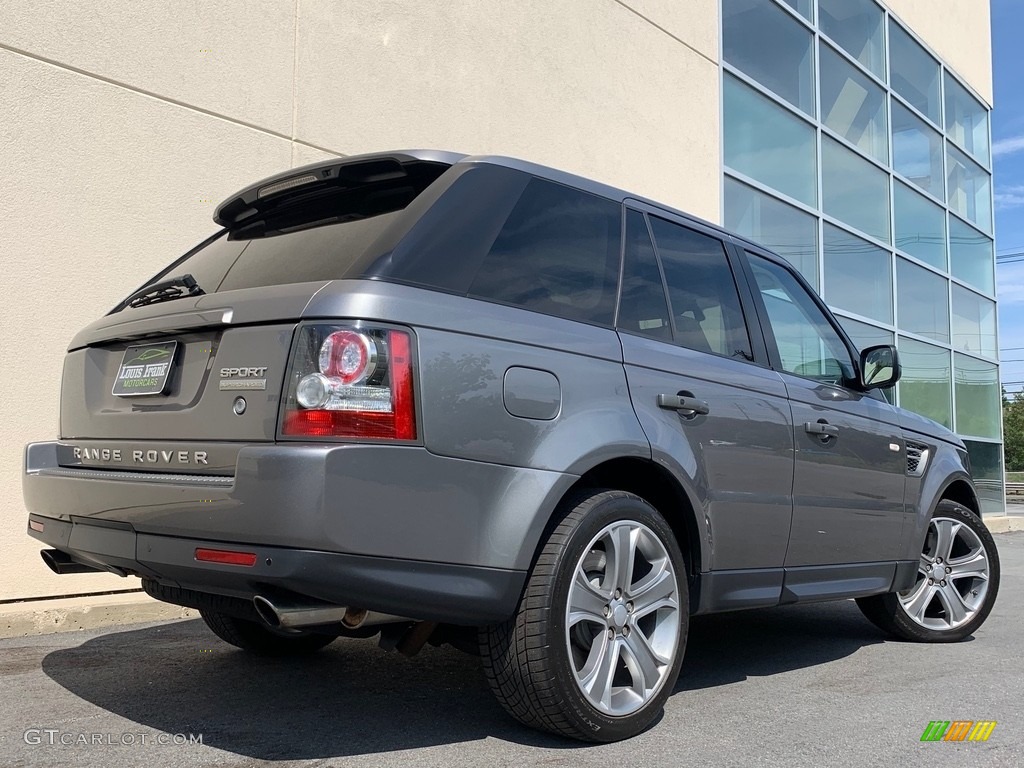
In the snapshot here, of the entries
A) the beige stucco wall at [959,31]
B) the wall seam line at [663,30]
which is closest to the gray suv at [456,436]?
the wall seam line at [663,30]

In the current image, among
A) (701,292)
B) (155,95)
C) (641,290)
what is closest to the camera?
(641,290)

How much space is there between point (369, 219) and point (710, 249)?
1626 mm

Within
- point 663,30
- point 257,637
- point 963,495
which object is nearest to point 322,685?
point 257,637

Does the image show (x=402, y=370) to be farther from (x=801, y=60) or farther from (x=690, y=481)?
(x=801, y=60)

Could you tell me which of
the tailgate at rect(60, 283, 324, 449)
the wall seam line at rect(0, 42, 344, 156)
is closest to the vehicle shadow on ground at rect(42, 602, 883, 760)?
the tailgate at rect(60, 283, 324, 449)

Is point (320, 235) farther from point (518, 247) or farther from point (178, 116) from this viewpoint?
point (178, 116)

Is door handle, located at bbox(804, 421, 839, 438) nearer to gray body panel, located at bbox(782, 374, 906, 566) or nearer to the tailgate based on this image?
gray body panel, located at bbox(782, 374, 906, 566)

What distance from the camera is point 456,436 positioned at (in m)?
2.66

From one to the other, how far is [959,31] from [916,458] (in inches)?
554

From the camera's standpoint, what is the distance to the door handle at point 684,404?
132 inches

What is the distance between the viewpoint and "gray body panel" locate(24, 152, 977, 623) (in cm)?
253

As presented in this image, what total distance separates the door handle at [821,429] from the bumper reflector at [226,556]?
2.43 metres

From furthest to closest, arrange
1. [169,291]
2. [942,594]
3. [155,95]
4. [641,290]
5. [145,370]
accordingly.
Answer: [155,95]
[942,594]
[641,290]
[169,291]
[145,370]

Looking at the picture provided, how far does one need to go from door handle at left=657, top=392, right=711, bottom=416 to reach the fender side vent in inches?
68.4
